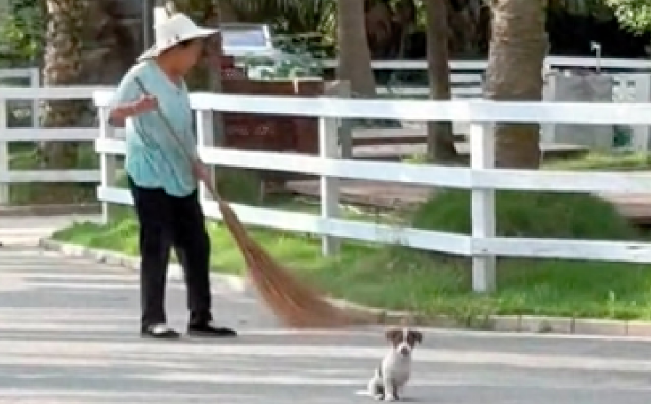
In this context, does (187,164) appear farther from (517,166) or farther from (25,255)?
(25,255)

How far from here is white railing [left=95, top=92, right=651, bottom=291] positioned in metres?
11.1

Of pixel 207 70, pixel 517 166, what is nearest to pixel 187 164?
pixel 517 166

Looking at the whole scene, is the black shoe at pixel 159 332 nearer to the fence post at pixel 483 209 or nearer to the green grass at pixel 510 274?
the green grass at pixel 510 274

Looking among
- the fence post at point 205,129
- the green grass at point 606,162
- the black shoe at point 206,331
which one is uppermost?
the fence post at point 205,129

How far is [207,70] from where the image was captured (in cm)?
1808

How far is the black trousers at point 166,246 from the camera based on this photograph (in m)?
10.6

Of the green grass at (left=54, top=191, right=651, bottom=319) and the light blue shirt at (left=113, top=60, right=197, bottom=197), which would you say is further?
the green grass at (left=54, top=191, right=651, bottom=319)

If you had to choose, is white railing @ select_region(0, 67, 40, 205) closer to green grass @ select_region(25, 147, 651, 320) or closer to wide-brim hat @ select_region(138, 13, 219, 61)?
green grass @ select_region(25, 147, 651, 320)

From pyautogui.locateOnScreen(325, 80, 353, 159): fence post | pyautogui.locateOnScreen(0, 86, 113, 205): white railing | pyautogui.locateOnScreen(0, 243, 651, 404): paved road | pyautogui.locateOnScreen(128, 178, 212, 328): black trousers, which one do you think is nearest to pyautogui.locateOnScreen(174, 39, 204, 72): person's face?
pyautogui.locateOnScreen(128, 178, 212, 328): black trousers

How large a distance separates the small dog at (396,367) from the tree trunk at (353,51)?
1712cm

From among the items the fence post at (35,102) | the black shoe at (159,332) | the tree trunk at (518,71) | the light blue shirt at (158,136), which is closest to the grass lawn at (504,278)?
the tree trunk at (518,71)

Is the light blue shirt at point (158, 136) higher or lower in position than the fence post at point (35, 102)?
higher

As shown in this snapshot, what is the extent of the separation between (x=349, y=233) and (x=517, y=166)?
1329mm

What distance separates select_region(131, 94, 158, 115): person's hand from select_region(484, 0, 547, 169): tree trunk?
3.44 meters
